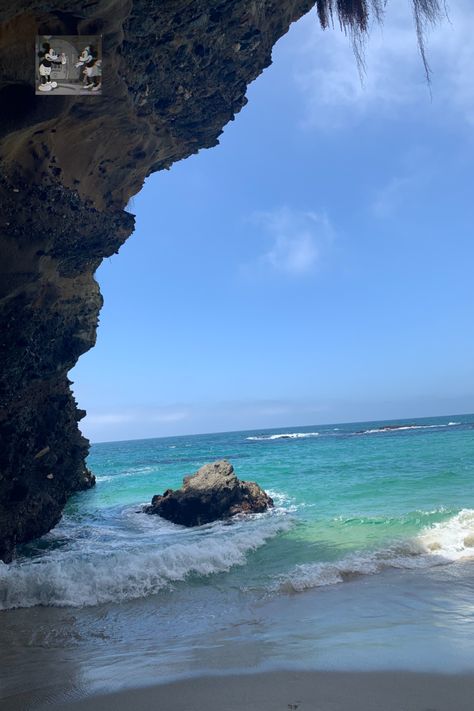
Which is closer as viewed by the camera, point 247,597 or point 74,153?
point 247,597

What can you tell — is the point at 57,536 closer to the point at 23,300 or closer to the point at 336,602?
the point at 23,300

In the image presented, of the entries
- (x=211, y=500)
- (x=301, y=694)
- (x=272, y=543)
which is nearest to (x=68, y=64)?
(x=301, y=694)

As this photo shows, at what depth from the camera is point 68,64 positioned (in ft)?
19.3

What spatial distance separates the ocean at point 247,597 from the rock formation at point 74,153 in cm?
230

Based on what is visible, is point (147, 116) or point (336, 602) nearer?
point (336, 602)

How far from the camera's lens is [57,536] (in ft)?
36.5

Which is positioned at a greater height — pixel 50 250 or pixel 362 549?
pixel 50 250

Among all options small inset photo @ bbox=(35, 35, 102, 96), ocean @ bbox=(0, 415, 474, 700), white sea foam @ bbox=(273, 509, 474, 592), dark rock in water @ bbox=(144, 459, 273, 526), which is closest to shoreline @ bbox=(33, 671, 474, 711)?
ocean @ bbox=(0, 415, 474, 700)

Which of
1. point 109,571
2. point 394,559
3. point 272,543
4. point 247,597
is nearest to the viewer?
point 247,597

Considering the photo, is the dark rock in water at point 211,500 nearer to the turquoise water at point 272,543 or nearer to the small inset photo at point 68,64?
the turquoise water at point 272,543

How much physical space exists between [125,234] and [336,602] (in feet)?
25.3

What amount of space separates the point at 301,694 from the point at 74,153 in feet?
26.4

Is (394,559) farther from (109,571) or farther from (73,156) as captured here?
(73,156)

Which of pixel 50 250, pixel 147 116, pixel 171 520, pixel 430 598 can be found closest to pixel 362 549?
pixel 430 598
